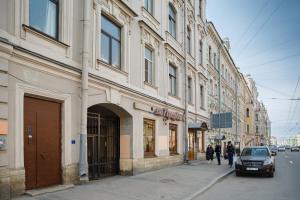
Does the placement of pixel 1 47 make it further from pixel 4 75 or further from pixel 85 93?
pixel 85 93

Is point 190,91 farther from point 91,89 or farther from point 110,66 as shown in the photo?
point 91,89

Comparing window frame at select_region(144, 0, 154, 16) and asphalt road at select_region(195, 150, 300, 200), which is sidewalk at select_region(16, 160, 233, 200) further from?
window frame at select_region(144, 0, 154, 16)

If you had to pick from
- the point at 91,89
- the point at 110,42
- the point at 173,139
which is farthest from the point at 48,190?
the point at 173,139

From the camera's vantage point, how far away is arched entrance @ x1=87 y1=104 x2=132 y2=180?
46.5 ft

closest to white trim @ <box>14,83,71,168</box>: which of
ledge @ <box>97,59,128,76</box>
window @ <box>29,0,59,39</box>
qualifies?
window @ <box>29,0,59,39</box>

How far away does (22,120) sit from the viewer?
9.38m

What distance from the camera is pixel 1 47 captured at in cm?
855

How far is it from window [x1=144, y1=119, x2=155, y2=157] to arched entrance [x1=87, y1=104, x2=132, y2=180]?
1.90 m

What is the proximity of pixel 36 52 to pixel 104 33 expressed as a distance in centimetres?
468

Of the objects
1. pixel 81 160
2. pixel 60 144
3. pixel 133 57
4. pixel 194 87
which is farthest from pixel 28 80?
pixel 194 87

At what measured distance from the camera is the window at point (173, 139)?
21434 millimetres

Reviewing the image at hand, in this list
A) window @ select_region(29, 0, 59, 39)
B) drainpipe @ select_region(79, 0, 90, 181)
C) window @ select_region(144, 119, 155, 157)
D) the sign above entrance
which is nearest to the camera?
window @ select_region(29, 0, 59, 39)

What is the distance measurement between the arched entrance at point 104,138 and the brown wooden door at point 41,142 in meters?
2.84

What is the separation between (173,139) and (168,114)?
8.51 ft
